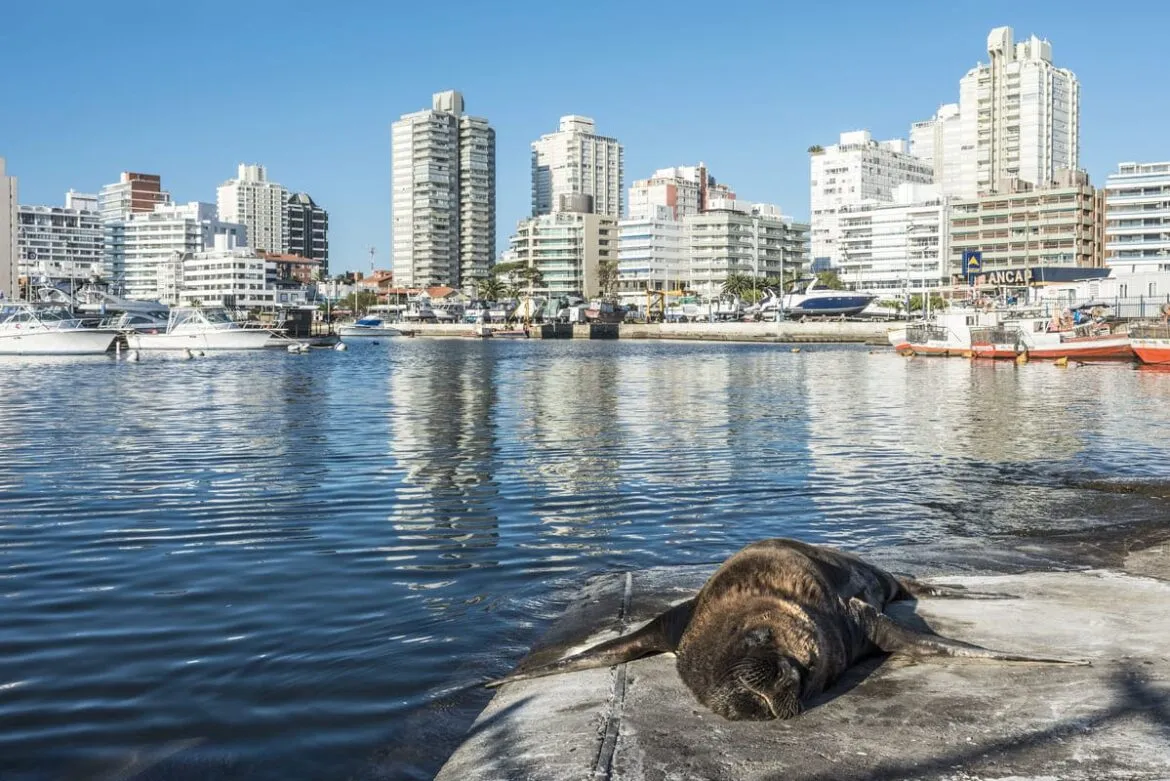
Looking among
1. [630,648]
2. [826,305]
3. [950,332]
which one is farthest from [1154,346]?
[826,305]

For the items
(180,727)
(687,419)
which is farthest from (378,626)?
(687,419)

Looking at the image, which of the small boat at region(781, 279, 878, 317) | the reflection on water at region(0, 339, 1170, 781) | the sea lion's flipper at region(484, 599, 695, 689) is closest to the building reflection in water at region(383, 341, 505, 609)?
the reflection on water at region(0, 339, 1170, 781)

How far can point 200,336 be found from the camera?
87938 millimetres

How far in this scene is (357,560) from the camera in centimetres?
1179

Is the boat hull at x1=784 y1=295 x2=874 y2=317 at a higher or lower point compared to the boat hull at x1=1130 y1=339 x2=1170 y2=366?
higher

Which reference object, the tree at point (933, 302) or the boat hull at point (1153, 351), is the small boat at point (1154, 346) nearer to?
the boat hull at point (1153, 351)

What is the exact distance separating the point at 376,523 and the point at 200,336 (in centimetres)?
7900

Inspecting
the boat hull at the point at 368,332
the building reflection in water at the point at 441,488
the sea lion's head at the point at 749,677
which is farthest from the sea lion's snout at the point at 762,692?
the boat hull at the point at 368,332

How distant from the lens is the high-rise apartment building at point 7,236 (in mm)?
187375

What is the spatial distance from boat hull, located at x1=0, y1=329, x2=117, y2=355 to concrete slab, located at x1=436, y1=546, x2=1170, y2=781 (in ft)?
253

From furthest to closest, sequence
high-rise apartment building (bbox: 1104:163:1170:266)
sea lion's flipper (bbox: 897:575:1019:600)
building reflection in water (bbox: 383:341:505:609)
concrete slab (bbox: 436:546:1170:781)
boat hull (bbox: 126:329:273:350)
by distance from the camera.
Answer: high-rise apartment building (bbox: 1104:163:1170:266)
boat hull (bbox: 126:329:273:350)
building reflection in water (bbox: 383:341:505:609)
sea lion's flipper (bbox: 897:575:1019:600)
concrete slab (bbox: 436:546:1170:781)

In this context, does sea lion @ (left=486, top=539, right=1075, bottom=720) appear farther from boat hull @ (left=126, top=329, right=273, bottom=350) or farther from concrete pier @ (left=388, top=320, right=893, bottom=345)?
concrete pier @ (left=388, top=320, right=893, bottom=345)

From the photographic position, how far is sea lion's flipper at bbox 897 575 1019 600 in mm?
8641

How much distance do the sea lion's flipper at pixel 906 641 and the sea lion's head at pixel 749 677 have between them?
108 centimetres
